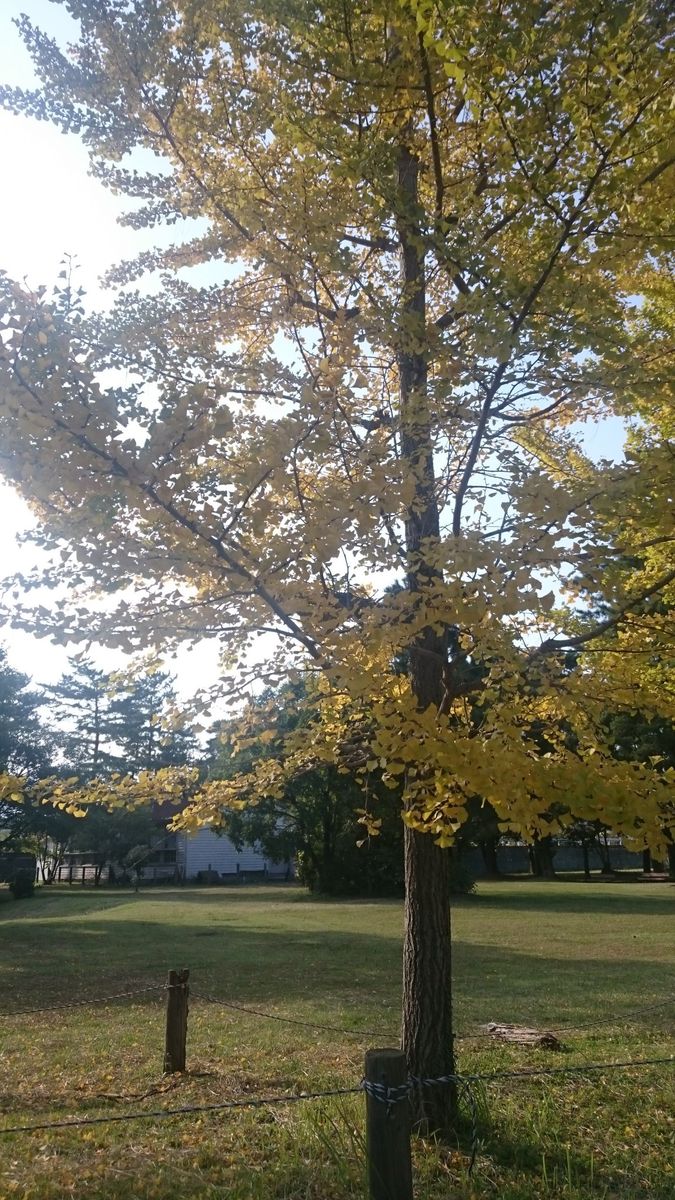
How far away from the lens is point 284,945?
15.6 metres

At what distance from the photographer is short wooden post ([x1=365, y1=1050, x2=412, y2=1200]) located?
282 cm

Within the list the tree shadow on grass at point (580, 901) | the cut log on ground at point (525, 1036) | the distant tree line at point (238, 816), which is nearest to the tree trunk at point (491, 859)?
the distant tree line at point (238, 816)

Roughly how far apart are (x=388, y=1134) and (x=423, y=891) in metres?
1.86

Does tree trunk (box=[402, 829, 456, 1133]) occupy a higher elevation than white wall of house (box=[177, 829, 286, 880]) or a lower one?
higher

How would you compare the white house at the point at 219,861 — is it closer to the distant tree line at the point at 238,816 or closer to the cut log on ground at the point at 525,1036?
the distant tree line at the point at 238,816

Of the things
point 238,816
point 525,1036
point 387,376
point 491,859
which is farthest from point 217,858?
point 387,376

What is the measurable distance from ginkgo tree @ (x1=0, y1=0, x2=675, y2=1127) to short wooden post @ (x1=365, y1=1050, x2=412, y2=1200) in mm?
974

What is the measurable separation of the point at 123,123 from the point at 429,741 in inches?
175

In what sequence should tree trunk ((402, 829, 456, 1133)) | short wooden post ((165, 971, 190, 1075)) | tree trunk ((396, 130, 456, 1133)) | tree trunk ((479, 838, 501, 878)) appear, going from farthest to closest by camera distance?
tree trunk ((479, 838, 501, 878))
short wooden post ((165, 971, 190, 1075))
tree trunk ((402, 829, 456, 1133))
tree trunk ((396, 130, 456, 1133))

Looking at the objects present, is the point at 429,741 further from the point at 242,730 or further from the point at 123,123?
the point at 123,123

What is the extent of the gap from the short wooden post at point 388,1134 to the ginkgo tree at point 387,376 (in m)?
0.97

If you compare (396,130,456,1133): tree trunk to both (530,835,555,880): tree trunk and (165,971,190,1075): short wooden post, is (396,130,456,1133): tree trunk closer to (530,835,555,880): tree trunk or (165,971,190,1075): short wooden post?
(165,971,190,1075): short wooden post

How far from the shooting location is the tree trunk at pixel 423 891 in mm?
4332


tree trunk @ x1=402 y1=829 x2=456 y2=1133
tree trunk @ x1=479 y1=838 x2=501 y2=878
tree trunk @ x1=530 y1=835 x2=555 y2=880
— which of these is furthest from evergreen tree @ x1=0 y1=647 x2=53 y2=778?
tree trunk @ x1=402 y1=829 x2=456 y2=1133
